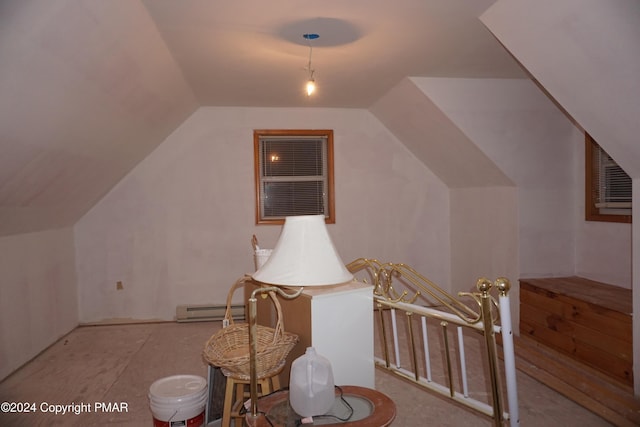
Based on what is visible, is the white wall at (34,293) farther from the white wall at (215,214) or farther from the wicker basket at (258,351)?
the wicker basket at (258,351)

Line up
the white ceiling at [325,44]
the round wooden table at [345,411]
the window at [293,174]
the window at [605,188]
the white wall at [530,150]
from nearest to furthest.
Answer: the round wooden table at [345,411] < the white ceiling at [325,44] < the window at [605,188] < the white wall at [530,150] < the window at [293,174]

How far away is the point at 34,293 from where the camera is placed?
376 cm

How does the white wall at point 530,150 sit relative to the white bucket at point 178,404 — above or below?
above

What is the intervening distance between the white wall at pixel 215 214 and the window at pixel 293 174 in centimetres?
9

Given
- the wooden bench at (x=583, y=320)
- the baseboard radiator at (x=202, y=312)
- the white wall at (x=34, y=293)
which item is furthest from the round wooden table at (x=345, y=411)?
the baseboard radiator at (x=202, y=312)

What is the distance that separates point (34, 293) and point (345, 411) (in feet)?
10.9

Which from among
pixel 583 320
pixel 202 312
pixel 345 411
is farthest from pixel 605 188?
pixel 202 312

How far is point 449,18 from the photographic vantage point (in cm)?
270

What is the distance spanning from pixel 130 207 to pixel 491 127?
370 centimetres

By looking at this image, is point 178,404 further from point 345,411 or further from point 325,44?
point 325,44

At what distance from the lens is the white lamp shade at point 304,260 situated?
172 cm

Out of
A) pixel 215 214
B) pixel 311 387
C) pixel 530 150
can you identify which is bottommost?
pixel 311 387

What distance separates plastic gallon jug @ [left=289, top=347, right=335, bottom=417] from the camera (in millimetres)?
1440

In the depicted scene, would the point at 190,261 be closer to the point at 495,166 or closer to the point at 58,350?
the point at 58,350
